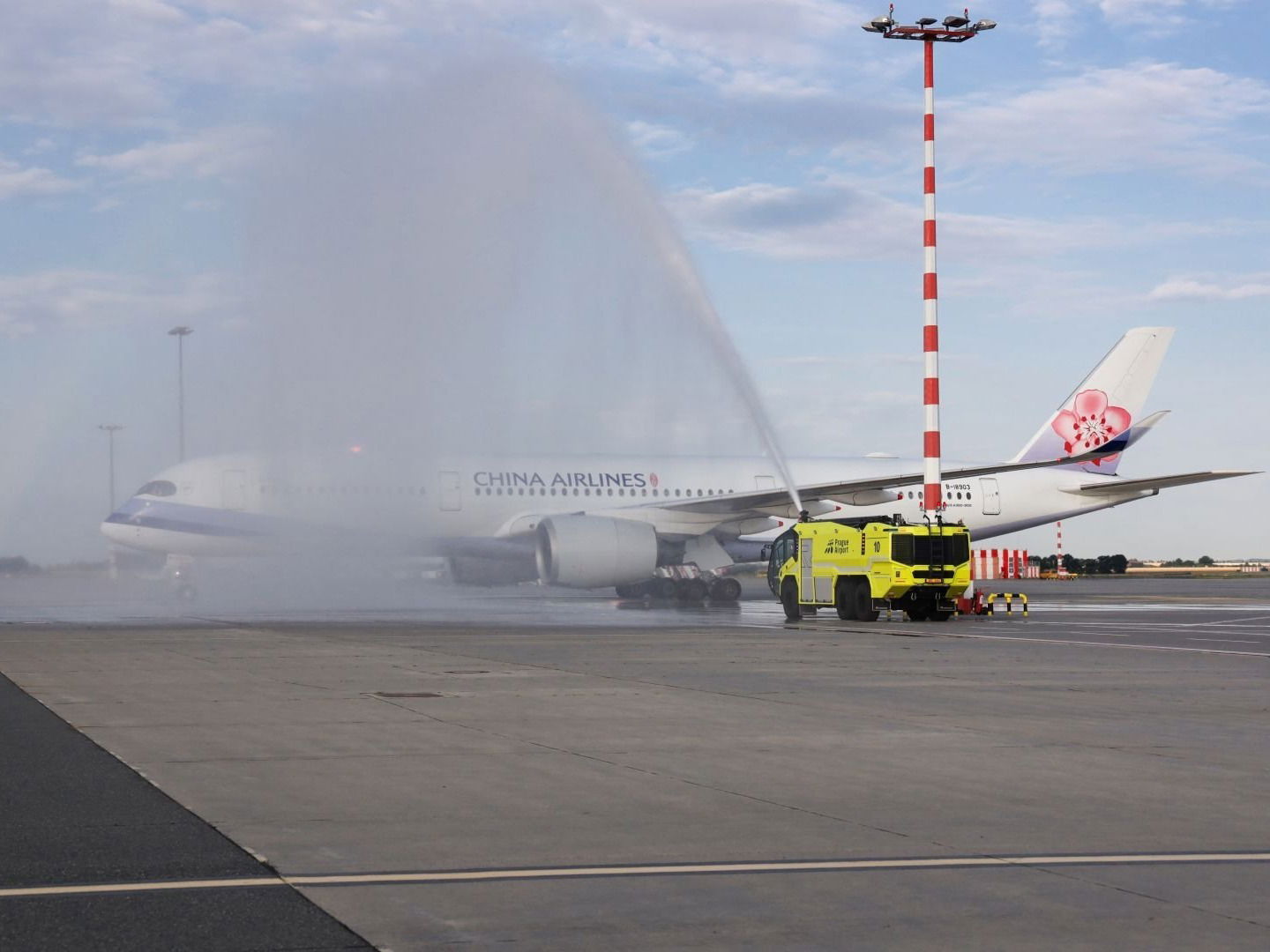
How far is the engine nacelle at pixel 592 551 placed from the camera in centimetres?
3691

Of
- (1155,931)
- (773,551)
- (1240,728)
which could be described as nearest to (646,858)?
(1155,931)

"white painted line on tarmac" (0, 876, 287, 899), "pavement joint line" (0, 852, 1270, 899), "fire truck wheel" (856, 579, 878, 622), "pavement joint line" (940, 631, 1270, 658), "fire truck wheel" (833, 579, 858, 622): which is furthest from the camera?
"fire truck wheel" (833, 579, 858, 622)

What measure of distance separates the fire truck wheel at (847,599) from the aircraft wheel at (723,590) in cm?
1129

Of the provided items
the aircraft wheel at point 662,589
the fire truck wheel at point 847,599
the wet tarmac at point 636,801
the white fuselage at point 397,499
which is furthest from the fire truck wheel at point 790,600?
the wet tarmac at point 636,801

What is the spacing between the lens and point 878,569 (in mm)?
30531

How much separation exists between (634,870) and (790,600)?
86.7 feet

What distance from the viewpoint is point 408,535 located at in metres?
42.0

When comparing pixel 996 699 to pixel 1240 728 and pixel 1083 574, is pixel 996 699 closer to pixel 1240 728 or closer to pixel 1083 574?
pixel 1240 728

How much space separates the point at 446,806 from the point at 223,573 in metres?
35.3

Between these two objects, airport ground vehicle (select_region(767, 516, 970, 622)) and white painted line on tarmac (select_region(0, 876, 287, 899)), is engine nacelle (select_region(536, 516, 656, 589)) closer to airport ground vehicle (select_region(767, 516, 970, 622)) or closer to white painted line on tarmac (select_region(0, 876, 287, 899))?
airport ground vehicle (select_region(767, 516, 970, 622))

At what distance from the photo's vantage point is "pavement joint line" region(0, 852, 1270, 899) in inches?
259

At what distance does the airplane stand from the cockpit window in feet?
0.11

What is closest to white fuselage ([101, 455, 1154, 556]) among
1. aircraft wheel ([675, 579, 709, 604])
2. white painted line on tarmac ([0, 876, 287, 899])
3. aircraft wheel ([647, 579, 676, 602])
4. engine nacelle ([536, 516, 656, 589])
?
aircraft wheel ([675, 579, 709, 604])

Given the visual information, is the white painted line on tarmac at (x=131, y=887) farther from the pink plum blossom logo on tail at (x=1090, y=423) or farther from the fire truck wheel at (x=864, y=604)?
the pink plum blossom logo on tail at (x=1090, y=423)
